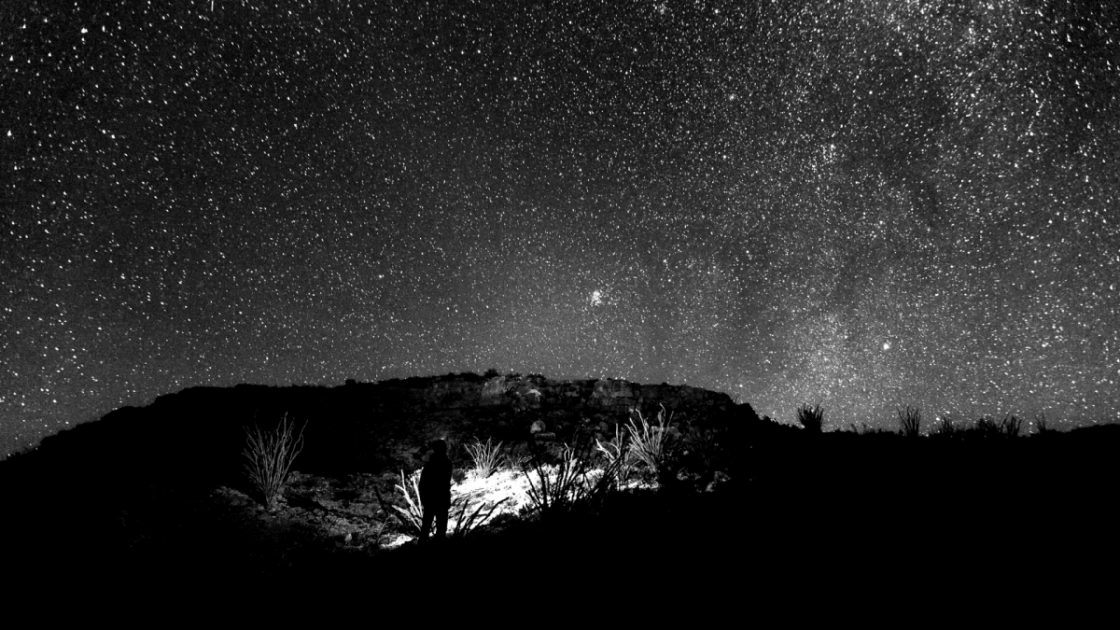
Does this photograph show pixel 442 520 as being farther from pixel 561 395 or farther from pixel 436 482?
pixel 561 395

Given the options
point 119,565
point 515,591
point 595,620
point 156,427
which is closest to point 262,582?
point 119,565

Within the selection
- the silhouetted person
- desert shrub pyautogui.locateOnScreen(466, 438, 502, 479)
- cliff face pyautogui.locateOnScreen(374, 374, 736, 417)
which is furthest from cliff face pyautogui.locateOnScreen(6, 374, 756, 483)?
the silhouetted person

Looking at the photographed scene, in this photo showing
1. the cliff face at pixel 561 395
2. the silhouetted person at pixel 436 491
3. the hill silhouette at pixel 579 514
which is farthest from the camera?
the cliff face at pixel 561 395

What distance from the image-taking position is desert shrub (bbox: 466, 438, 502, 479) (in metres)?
6.02

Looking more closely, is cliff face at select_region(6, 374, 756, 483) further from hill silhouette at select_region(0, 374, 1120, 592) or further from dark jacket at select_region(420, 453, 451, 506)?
dark jacket at select_region(420, 453, 451, 506)

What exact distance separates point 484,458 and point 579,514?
11.8 feet

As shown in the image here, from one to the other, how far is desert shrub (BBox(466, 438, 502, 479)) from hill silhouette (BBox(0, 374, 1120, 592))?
0.32 metres

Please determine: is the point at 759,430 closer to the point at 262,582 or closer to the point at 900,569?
the point at 900,569

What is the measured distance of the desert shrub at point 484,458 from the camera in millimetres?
6016

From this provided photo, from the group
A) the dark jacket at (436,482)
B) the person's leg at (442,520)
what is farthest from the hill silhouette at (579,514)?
the dark jacket at (436,482)

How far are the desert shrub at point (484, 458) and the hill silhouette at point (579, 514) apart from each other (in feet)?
1.05

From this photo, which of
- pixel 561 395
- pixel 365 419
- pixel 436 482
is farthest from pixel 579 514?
pixel 365 419

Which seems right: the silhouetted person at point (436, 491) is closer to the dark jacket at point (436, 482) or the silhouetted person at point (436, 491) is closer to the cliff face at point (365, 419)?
the dark jacket at point (436, 482)

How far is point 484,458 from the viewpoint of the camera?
20.4 feet
